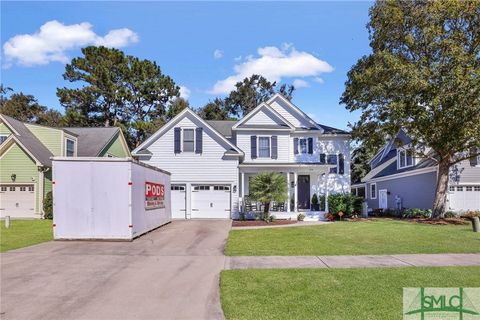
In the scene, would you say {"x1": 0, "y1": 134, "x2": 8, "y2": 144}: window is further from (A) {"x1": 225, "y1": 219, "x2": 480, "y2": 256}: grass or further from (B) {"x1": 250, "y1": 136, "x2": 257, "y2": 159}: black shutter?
(A) {"x1": 225, "y1": 219, "x2": 480, "y2": 256}: grass

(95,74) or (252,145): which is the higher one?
(95,74)

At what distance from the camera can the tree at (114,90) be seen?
142ft

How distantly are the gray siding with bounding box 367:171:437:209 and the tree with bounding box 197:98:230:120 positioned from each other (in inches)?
1078

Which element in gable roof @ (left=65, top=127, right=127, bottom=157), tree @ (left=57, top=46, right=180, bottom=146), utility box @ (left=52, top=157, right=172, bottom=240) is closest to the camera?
utility box @ (left=52, top=157, right=172, bottom=240)

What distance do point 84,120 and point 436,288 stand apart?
43.0 meters

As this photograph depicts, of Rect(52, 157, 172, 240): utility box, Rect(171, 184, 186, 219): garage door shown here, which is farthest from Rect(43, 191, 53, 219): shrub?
Rect(52, 157, 172, 240): utility box

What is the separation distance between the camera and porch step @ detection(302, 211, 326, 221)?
953 inches

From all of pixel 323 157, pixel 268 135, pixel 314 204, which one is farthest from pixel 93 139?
pixel 323 157

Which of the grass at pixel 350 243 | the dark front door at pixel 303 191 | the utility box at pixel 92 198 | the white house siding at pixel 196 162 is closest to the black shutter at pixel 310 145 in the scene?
the dark front door at pixel 303 191

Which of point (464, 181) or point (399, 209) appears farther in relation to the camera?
point (399, 209)

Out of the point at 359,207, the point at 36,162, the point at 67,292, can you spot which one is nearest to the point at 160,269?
the point at 67,292

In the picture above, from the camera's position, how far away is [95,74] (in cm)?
4344

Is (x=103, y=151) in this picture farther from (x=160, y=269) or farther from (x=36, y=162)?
(x=160, y=269)

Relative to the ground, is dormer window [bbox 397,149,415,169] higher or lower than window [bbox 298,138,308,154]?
lower
